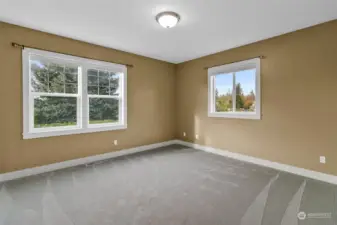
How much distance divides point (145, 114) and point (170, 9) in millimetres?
2888

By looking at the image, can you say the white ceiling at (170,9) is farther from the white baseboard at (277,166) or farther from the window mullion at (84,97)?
the white baseboard at (277,166)

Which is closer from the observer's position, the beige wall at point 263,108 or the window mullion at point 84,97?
the beige wall at point 263,108

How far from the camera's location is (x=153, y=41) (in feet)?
12.5

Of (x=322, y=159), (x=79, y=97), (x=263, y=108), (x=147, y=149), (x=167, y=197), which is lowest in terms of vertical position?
(x=167, y=197)

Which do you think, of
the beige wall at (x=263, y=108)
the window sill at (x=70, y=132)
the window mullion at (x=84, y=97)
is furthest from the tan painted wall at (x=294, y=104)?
the window mullion at (x=84, y=97)

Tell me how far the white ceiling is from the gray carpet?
2564 millimetres

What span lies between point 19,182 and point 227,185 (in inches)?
128

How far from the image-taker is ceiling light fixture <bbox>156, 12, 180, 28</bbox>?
2666 mm

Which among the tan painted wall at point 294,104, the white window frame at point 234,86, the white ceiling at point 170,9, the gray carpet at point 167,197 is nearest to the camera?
the gray carpet at point 167,197

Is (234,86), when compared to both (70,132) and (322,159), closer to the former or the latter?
(322,159)

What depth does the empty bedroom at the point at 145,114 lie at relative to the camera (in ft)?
7.38

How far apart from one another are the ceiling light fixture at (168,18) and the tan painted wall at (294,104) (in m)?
1.99

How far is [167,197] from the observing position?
2.40 m

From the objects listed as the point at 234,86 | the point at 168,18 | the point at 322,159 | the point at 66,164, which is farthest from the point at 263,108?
the point at 66,164
